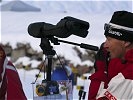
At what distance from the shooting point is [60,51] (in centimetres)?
1631

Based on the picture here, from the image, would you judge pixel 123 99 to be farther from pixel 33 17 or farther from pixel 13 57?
pixel 33 17

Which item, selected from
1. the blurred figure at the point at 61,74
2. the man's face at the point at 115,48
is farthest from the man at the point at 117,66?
the blurred figure at the point at 61,74

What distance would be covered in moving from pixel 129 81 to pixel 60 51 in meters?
14.3

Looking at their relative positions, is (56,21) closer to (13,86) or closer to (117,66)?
(13,86)

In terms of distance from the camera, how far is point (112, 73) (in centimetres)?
215

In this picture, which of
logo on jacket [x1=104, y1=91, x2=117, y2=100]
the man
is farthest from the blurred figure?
logo on jacket [x1=104, y1=91, x2=117, y2=100]

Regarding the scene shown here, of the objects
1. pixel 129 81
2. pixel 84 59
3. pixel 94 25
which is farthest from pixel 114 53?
pixel 94 25

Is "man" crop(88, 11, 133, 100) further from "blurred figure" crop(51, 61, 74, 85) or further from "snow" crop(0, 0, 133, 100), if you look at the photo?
"snow" crop(0, 0, 133, 100)

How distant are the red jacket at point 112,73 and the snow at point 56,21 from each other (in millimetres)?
3468

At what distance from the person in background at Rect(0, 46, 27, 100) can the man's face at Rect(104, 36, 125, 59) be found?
0.59 m

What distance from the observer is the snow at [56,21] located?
13.8 metres

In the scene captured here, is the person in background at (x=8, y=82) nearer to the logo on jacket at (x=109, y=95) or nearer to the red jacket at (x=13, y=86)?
the red jacket at (x=13, y=86)

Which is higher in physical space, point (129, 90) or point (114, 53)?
point (114, 53)

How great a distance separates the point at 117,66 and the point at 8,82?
2.31 ft
